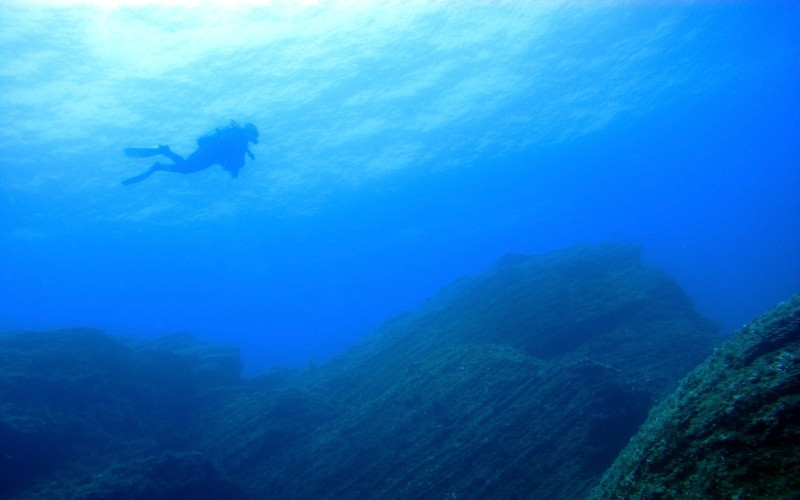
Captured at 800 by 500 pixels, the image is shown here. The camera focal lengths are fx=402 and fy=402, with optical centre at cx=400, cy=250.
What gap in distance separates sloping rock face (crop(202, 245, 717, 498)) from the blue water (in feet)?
39.5

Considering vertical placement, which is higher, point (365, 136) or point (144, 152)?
point (365, 136)

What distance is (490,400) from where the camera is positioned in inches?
399

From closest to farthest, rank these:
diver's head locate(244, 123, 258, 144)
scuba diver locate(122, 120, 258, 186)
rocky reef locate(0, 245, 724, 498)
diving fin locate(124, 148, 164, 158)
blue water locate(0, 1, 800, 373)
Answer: rocky reef locate(0, 245, 724, 498) → diving fin locate(124, 148, 164, 158) → scuba diver locate(122, 120, 258, 186) → diver's head locate(244, 123, 258, 144) → blue water locate(0, 1, 800, 373)

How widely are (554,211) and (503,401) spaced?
76.0 metres

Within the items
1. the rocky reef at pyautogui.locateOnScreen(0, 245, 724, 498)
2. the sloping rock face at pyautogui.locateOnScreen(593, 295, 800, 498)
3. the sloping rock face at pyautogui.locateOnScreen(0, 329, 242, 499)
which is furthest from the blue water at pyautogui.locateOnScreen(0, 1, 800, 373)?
the sloping rock face at pyautogui.locateOnScreen(593, 295, 800, 498)

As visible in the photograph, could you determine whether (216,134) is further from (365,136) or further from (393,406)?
(365,136)

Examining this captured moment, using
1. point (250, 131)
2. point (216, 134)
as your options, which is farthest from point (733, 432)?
point (216, 134)

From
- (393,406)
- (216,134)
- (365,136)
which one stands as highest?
(365,136)

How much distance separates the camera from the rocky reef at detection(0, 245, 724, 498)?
848 cm

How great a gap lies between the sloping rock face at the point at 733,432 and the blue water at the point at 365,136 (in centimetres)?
2297

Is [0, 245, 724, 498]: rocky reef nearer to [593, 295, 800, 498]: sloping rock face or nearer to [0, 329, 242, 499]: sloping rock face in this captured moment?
[0, 329, 242, 499]: sloping rock face

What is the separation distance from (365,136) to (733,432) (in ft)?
116

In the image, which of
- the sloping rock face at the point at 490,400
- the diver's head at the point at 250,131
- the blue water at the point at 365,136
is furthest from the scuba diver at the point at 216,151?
the blue water at the point at 365,136

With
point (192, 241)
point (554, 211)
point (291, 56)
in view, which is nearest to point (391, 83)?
point (291, 56)
